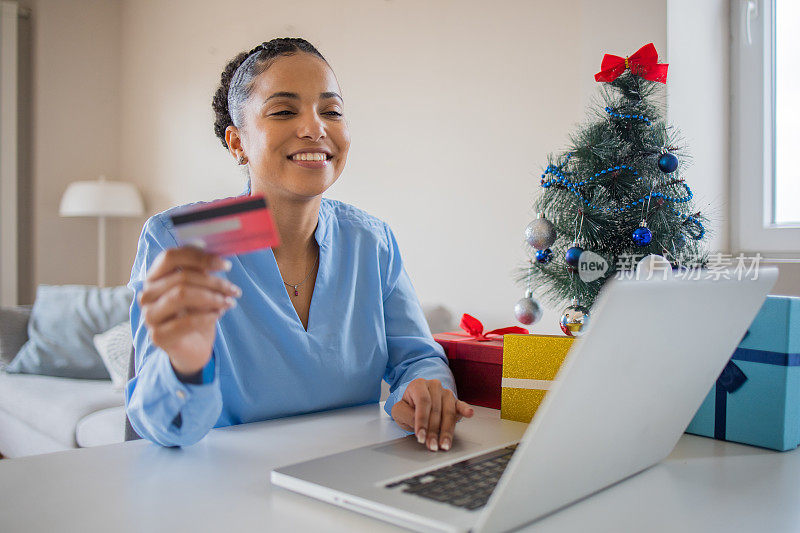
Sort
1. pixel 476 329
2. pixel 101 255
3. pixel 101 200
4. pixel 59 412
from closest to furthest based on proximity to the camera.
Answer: pixel 476 329
pixel 59 412
pixel 101 200
pixel 101 255

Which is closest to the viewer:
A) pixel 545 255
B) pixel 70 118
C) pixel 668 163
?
pixel 668 163

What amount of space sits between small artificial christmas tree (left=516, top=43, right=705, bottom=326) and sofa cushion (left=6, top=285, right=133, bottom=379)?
2.53m

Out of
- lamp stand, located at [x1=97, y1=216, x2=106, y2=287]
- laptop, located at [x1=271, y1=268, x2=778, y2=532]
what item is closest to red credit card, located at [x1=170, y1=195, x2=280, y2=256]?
laptop, located at [x1=271, y1=268, x2=778, y2=532]

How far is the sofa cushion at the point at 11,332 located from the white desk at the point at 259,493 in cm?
277

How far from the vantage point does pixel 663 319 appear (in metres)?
0.56

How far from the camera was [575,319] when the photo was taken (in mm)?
1140

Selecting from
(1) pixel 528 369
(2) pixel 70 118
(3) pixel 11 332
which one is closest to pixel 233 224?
(1) pixel 528 369

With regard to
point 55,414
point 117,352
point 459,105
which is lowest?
point 55,414

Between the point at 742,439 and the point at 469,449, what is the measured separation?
1.34ft

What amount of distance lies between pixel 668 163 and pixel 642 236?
0.13m

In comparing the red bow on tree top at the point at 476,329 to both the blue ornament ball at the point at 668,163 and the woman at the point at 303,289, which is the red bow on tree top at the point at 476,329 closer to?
the woman at the point at 303,289

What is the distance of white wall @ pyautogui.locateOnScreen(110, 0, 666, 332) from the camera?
196 cm

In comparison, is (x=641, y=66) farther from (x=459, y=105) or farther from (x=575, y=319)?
(x=459, y=105)

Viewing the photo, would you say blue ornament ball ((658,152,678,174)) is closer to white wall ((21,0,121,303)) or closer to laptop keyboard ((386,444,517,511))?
laptop keyboard ((386,444,517,511))
